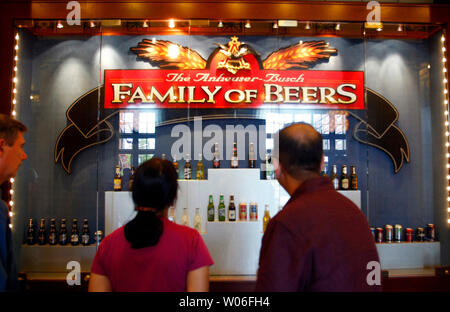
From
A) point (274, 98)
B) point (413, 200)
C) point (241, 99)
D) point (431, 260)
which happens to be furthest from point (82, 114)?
point (431, 260)

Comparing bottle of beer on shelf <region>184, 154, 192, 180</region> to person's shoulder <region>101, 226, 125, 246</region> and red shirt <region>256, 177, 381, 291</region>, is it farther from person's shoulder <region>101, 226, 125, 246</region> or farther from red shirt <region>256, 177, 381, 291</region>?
red shirt <region>256, 177, 381, 291</region>

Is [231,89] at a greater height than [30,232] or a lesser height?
greater

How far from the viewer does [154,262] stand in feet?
4.12

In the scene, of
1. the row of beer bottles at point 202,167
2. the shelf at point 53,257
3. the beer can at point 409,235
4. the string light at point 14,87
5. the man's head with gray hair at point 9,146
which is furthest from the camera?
the beer can at point 409,235

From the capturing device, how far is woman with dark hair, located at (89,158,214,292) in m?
1.26

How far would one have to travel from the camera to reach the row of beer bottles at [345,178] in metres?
4.25

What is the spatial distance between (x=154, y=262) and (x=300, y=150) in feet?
2.42

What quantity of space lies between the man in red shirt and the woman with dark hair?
311mm

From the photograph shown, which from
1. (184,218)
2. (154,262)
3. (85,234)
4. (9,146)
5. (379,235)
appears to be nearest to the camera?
(154,262)

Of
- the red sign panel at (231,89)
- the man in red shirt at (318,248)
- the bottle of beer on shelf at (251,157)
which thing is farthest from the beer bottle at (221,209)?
the man in red shirt at (318,248)

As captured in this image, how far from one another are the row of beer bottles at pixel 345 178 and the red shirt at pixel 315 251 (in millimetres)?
3215

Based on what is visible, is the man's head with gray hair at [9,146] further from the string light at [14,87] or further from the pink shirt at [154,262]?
the string light at [14,87]

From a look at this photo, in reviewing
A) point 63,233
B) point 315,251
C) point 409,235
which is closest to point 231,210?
point 63,233

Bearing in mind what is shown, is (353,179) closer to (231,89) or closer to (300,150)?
(231,89)
